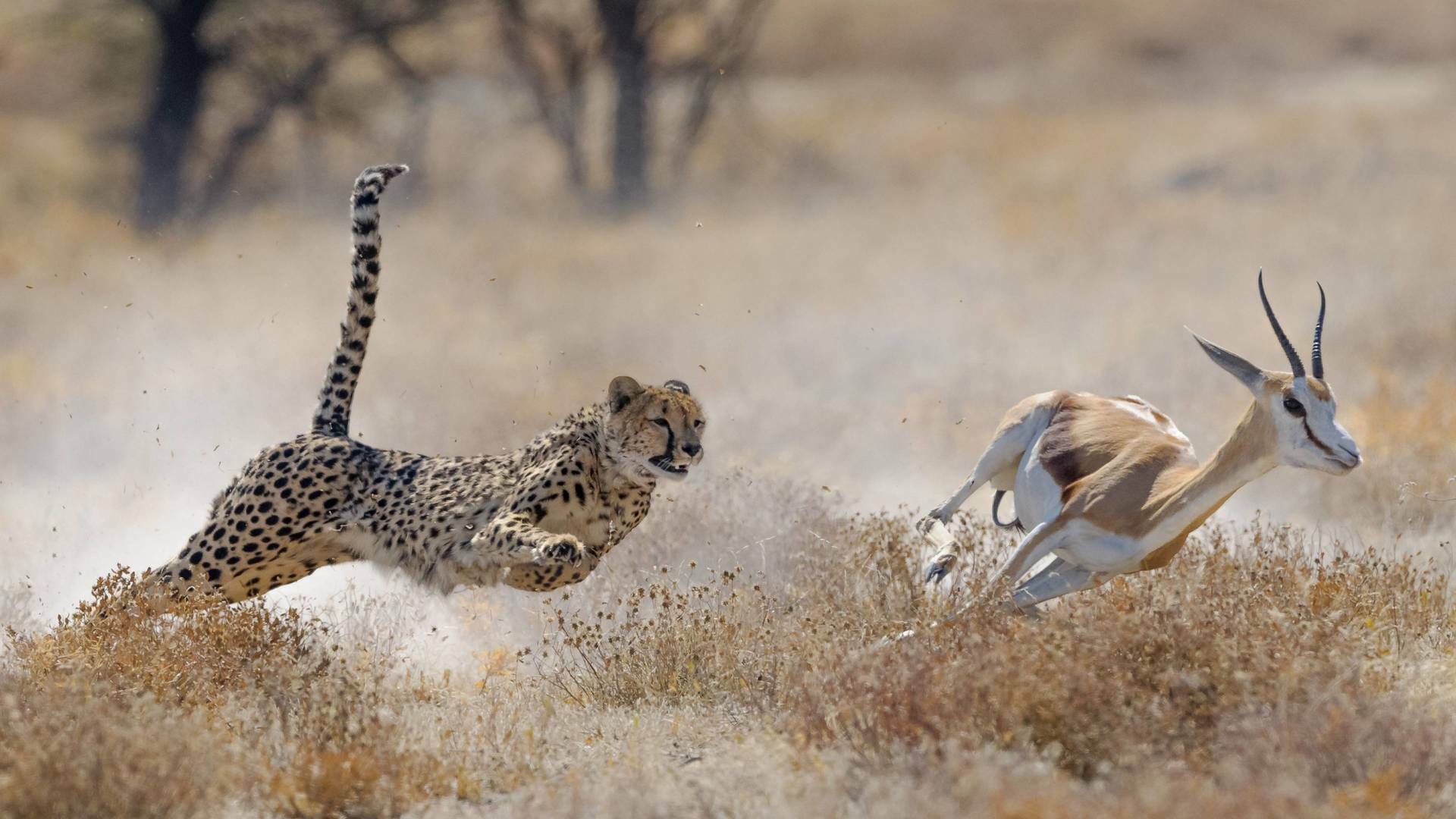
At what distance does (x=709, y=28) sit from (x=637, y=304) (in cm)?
958

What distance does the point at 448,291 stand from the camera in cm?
1967

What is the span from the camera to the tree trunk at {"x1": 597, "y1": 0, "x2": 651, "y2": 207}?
26234 mm

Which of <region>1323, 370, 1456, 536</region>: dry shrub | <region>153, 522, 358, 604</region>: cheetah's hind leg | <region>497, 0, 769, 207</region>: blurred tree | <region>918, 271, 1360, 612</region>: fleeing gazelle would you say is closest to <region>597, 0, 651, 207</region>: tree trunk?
<region>497, 0, 769, 207</region>: blurred tree

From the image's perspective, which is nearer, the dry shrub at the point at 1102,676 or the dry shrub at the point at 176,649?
the dry shrub at the point at 1102,676

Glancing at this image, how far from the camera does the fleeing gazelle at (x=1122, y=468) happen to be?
5715mm

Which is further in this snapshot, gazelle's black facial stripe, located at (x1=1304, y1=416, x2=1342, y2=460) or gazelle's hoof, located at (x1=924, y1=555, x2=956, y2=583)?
gazelle's hoof, located at (x1=924, y1=555, x2=956, y2=583)

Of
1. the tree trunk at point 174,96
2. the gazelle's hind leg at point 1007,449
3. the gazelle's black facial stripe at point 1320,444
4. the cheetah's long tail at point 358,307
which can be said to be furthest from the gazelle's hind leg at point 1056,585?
the tree trunk at point 174,96

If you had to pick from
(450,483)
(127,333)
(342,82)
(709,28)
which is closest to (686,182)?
(709,28)

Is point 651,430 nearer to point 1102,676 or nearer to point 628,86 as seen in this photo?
point 1102,676

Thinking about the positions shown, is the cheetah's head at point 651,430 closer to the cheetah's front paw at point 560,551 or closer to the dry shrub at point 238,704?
the cheetah's front paw at point 560,551

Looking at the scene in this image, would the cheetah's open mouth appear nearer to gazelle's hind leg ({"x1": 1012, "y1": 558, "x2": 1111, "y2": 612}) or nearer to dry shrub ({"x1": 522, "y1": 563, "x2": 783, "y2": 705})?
dry shrub ({"x1": 522, "y1": 563, "x2": 783, "y2": 705})

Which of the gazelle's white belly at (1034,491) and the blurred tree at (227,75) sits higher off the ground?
the blurred tree at (227,75)

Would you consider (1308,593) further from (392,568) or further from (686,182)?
(686,182)

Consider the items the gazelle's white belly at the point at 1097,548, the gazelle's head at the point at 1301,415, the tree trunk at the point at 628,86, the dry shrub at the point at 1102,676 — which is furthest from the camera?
the tree trunk at the point at 628,86
